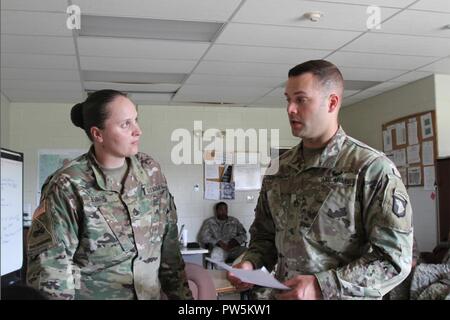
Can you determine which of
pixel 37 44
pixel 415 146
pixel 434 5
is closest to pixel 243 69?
pixel 37 44

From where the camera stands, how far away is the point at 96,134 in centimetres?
170

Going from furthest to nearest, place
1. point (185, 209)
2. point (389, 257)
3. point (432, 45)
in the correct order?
point (185, 209) → point (432, 45) → point (389, 257)

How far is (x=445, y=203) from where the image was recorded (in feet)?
16.8

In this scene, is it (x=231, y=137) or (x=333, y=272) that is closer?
(x=333, y=272)

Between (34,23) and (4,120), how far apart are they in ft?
10.1

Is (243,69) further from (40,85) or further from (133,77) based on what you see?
(40,85)

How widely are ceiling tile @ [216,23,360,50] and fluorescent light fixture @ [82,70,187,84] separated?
1396mm

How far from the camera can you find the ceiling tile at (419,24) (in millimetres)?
3586

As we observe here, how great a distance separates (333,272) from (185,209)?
5.96 m

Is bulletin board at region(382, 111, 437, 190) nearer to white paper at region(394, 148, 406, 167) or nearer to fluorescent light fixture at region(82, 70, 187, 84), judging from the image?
white paper at region(394, 148, 406, 167)

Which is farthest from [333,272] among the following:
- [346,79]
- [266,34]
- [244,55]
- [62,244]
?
[346,79]

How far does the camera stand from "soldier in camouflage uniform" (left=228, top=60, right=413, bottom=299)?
53.5 inches

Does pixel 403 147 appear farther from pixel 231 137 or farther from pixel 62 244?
pixel 62 244

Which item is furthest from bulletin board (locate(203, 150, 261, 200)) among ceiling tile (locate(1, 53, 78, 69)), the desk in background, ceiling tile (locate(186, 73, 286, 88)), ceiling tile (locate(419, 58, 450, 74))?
ceiling tile (locate(419, 58, 450, 74))
